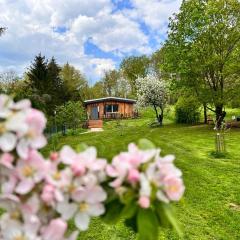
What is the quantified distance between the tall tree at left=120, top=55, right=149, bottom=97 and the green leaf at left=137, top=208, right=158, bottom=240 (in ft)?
169

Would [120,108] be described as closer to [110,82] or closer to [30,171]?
[110,82]

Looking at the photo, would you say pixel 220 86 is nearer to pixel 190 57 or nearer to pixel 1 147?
pixel 190 57

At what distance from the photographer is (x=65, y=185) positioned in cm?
86

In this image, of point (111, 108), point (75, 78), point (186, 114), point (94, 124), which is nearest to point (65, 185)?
point (186, 114)

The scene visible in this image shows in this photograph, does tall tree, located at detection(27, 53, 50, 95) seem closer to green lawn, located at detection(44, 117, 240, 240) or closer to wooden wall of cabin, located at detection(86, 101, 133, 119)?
wooden wall of cabin, located at detection(86, 101, 133, 119)

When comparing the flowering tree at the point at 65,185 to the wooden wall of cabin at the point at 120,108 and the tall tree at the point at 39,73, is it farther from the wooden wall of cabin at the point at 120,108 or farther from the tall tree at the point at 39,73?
the wooden wall of cabin at the point at 120,108

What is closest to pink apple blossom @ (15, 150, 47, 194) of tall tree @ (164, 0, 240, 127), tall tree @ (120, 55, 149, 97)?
tall tree @ (164, 0, 240, 127)

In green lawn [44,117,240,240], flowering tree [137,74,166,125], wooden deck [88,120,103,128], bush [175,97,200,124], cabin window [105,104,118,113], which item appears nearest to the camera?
green lawn [44,117,240,240]

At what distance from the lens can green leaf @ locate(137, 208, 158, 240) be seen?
93 cm

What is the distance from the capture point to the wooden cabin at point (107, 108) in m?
41.7

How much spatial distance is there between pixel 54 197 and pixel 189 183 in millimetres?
8520

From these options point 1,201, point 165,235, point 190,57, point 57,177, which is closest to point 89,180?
point 57,177

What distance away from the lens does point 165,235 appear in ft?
19.0

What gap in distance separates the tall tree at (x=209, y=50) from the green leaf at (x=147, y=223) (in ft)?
73.2
